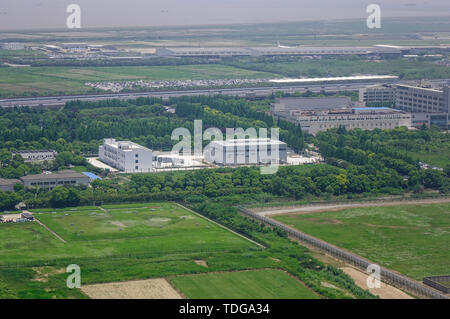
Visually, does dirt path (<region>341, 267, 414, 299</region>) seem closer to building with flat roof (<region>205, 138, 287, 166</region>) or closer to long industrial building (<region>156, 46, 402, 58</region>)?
building with flat roof (<region>205, 138, 287, 166</region>)

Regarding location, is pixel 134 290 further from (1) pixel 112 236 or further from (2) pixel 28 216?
(2) pixel 28 216

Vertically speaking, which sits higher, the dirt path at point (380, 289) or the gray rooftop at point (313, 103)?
the gray rooftop at point (313, 103)

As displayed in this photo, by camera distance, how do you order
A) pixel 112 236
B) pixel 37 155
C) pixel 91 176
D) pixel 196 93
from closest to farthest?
pixel 112 236
pixel 91 176
pixel 37 155
pixel 196 93

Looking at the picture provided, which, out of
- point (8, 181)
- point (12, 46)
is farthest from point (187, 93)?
point (12, 46)

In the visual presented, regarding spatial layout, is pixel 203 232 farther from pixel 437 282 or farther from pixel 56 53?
pixel 56 53

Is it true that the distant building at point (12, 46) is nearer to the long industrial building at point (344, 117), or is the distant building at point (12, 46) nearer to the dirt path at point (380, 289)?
the long industrial building at point (344, 117)

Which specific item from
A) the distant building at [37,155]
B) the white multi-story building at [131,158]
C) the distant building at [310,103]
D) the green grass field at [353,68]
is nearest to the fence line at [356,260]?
the white multi-story building at [131,158]

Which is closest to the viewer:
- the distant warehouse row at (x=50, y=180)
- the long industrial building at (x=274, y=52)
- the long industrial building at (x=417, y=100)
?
the distant warehouse row at (x=50, y=180)

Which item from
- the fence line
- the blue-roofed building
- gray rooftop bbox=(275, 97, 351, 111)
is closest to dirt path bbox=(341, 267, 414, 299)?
the fence line
